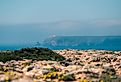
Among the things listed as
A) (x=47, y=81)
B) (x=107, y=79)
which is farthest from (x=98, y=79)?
(x=47, y=81)

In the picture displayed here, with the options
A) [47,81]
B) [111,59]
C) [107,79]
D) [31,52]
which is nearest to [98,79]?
[107,79]

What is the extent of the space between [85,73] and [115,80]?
238cm

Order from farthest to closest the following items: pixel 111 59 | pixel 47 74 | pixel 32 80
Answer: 1. pixel 111 59
2. pixel 47 74
3. pixel 32 80

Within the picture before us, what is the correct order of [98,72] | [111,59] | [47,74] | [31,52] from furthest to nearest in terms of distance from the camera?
[31,52] → [111,59] → [98,72] → [47,74]

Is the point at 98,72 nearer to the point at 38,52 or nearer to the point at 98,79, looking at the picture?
the point at 98,79

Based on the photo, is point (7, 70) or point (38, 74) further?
point (7, 70)

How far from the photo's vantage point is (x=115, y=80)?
26797 millimetres

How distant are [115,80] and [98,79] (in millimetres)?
2541

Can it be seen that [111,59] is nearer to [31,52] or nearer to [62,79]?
[31,52]

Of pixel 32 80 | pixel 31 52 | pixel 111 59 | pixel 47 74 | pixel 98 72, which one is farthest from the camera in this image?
pixel 31 52

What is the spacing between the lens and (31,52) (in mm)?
52781

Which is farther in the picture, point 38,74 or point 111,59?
point 111,59

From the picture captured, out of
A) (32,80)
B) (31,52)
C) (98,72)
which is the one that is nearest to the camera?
(32,80)

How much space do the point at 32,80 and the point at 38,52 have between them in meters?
29.5
